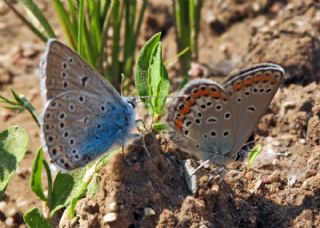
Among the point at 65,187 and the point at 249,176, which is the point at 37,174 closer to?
the point at 65,187

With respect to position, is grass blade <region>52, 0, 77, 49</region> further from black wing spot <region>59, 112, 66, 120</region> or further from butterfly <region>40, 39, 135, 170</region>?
black wing spot <region>59, 112, 66, 120</region>

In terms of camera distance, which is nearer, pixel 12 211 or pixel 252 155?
pixel 252 155

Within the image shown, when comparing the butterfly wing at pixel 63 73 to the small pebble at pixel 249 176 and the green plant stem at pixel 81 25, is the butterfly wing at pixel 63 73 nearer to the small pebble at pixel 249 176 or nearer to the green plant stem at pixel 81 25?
the green plant stem at pixel 81 25

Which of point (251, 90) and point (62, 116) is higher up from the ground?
point (62, 116)

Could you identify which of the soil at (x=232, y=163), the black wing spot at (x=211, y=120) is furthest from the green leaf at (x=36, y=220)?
the black wing spot at (x=211, y=120)

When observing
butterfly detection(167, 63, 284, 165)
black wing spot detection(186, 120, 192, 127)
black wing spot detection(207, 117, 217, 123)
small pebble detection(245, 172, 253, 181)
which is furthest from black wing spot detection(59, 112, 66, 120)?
small pebble detection(245, 172, 253, 181)

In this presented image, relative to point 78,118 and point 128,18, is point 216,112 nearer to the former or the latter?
point 78,118

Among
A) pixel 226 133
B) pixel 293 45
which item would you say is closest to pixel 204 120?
pixel 226 133
